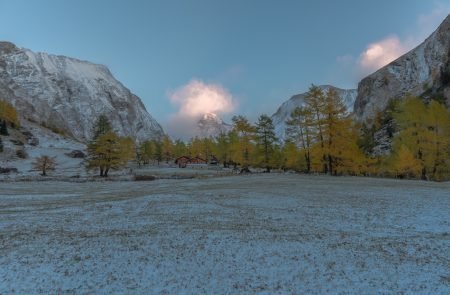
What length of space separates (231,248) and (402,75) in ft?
640

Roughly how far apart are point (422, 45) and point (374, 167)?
532ft

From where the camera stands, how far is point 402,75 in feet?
592

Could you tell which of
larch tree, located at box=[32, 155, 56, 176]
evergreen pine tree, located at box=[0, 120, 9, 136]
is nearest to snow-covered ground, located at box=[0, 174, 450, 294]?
larch tree, located at box=[32, 155, 56, 176]

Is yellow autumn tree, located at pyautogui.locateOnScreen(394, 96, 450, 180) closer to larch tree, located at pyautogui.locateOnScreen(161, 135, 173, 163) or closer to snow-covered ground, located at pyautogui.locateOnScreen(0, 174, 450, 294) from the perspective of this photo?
snow-covered ground, located at pyautogui.locateOnScreen(0, 174, 450, 294)

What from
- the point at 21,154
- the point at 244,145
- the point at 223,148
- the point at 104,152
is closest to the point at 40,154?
the point at 21,154

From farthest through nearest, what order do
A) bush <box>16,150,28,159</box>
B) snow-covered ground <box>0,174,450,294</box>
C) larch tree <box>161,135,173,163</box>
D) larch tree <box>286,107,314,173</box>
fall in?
1. larch tree <box>161,135,173,163</box>
2. bush <box>16,150,28,159</box>
3. larch tree <box>286,107,314,173</box>
4. snow-covered ground <box>0,174,450,294</box>

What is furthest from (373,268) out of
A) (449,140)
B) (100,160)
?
(100,160)

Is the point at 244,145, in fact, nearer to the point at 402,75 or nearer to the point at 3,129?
the point at 3,129

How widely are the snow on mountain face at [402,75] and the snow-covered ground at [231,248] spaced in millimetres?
158259

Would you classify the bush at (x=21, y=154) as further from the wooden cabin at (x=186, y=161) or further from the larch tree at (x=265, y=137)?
the larch tree at (x=265, y=137)

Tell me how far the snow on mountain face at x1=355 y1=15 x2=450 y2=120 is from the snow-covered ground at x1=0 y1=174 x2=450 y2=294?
158 meters

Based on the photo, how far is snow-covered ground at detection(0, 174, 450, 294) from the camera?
9.66 m

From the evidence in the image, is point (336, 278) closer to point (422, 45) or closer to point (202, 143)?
point (202, 143)

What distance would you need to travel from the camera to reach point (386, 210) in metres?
18.5
